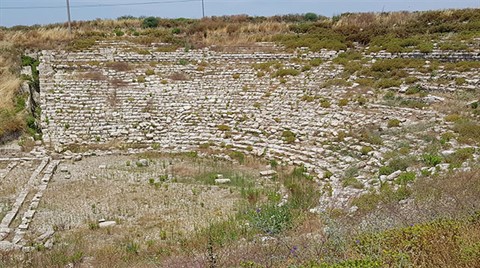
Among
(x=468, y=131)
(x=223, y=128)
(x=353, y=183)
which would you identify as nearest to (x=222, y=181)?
(x=353, y=183)

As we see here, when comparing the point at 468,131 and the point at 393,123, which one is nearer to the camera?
the point at 468,131

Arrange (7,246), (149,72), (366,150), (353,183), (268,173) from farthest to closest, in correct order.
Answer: (149,72) < (268,173) < (366,150) < (353,183) < (7,246)

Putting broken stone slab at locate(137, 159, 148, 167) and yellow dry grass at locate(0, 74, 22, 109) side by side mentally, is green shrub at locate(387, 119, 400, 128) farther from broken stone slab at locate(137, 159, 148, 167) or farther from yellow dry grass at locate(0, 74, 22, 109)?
yellow dry grass at locate(0, 74, 22, 109)

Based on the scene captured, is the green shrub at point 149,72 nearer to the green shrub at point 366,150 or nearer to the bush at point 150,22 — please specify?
the bush at point 150,22

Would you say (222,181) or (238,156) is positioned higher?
(238,156)

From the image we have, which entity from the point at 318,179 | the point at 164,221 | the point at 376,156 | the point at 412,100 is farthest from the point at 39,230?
the point at 412,100

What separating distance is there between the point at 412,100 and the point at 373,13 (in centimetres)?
1474

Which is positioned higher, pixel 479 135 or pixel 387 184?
pixel 479 135

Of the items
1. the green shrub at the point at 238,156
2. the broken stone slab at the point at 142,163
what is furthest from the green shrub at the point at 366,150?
the broken stone slab at the point at 142,163

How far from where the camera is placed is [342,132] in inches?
635

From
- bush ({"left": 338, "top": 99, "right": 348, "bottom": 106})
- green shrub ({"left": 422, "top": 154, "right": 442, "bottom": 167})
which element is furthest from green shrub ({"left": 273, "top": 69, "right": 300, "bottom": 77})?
green shrub ({"left": 422, "top": 154, "right": 442, "bottom": 167})

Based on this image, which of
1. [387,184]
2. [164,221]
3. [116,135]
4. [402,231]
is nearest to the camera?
[402,231]

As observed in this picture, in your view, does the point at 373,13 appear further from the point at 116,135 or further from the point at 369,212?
the point at 369,212

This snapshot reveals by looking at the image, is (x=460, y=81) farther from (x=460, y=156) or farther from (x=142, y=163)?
(x=142, y=163)
